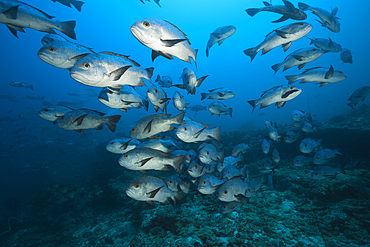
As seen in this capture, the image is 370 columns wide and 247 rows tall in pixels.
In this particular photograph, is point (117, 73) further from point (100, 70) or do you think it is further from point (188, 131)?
point (188, 131)

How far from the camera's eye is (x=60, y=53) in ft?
7.30

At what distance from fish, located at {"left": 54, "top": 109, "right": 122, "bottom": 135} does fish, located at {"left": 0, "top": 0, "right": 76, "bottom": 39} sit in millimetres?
1526

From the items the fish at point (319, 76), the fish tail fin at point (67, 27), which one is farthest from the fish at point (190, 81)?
the fish at point (319, 76)

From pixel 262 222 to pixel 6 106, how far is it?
151 meters

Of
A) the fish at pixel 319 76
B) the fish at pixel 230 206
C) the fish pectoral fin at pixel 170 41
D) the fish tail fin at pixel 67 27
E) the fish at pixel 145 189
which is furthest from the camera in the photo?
the fish at pixel 319 76

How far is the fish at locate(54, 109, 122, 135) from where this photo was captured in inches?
111

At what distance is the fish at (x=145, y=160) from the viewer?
8.93 ft

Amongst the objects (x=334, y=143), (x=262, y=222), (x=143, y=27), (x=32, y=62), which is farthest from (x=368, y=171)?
(x=32, y=62)

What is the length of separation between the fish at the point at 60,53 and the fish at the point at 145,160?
190 cm

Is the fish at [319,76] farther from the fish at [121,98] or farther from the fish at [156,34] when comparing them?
the fish at [121,98]

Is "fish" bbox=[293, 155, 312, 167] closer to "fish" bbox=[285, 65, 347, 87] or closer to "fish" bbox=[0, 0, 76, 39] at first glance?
"fish" bbox=[285, 65, 347, 87]

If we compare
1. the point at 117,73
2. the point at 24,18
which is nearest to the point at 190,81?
the point at 117,73

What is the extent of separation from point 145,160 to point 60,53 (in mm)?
2322

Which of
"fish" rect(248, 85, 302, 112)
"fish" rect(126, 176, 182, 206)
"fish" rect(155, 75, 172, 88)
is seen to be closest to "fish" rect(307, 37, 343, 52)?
"fish" rect(248, 85, 302, 112)
